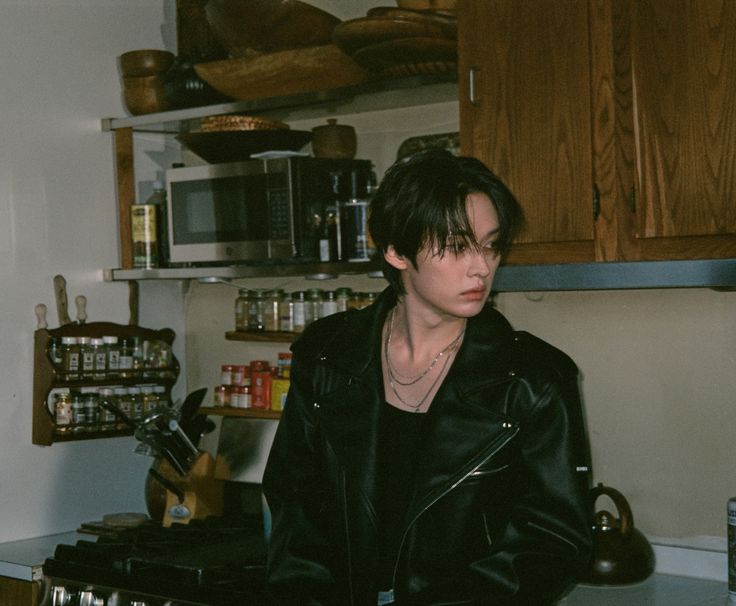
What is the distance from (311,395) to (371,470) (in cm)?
19

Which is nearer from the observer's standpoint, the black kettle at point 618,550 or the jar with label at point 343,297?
the black kettle at point 618,550

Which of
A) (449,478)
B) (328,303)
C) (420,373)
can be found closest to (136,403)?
(328,303)

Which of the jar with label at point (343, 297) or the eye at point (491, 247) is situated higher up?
the eye at point (491, 247)

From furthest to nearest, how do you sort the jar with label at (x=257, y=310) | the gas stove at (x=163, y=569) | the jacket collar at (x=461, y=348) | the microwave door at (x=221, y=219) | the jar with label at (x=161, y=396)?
the jar with label at (x=161, y=396) < the jar with label at (x=257, y=310) < the microwave door at (x=221, y=219) < the gas stove at (x=163, y=569) < the jacket collar at (x=461, y=348)

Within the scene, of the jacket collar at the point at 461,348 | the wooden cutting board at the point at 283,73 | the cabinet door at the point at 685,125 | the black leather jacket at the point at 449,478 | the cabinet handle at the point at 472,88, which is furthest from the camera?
the wooden cutting board at the point at 283,73

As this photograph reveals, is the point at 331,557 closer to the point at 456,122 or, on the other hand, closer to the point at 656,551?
the point at 656,551

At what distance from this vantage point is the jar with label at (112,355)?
3.14 m

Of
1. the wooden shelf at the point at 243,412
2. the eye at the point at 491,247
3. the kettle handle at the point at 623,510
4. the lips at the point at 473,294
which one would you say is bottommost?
the kettle handle at the point at 623,510

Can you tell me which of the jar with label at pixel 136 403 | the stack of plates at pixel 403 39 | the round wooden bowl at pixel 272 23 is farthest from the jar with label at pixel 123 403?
the stack of plates at pixel 403 39

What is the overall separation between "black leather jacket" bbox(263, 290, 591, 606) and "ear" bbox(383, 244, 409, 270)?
0.50 ft

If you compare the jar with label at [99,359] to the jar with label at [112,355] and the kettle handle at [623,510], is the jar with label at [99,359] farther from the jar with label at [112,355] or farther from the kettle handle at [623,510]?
the kettle handle at [623,510]

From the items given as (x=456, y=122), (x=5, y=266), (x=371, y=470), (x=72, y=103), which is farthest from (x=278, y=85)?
(x=371, y=470)

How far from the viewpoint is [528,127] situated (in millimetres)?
2209

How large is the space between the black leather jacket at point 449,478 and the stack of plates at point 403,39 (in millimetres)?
725
